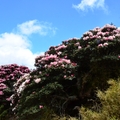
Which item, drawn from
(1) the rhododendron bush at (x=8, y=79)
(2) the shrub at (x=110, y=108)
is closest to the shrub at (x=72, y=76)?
(2) the shrub at (x=110, y=108)

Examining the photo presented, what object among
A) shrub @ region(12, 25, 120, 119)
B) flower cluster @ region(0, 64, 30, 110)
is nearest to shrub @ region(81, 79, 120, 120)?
shrub @ region(12, 25, 120, 119)

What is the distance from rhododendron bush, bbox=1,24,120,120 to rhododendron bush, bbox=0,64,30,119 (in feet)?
15.3

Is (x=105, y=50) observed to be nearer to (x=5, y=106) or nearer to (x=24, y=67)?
(x=5, y=106)

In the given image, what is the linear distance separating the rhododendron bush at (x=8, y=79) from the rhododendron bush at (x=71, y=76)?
15.3ft

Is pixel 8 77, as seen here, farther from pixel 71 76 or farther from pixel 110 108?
pixel 110 108

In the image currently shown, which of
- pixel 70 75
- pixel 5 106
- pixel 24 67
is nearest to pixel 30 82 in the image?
pixel 70 75

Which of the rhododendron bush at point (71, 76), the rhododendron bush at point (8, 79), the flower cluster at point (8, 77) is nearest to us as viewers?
the rhododendron bush at point (71, 76)

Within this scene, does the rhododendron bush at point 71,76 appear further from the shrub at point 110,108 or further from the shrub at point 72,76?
the shrub at point 110,108

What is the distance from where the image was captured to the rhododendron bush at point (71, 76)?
9227 millimetres

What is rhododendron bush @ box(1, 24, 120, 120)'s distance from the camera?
923 centimetres

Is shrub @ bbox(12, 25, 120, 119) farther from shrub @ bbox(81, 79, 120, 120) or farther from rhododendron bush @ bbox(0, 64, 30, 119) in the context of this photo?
rhododendron bush @ bbox(0, 64, 30, 119)

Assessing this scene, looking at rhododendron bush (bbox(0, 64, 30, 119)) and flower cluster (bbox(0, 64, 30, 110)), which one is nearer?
rhododendron bush (bbox(0, 64, 30, 119))

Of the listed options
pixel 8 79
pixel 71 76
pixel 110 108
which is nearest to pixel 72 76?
pixel 71 76

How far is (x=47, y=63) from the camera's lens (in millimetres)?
9992
